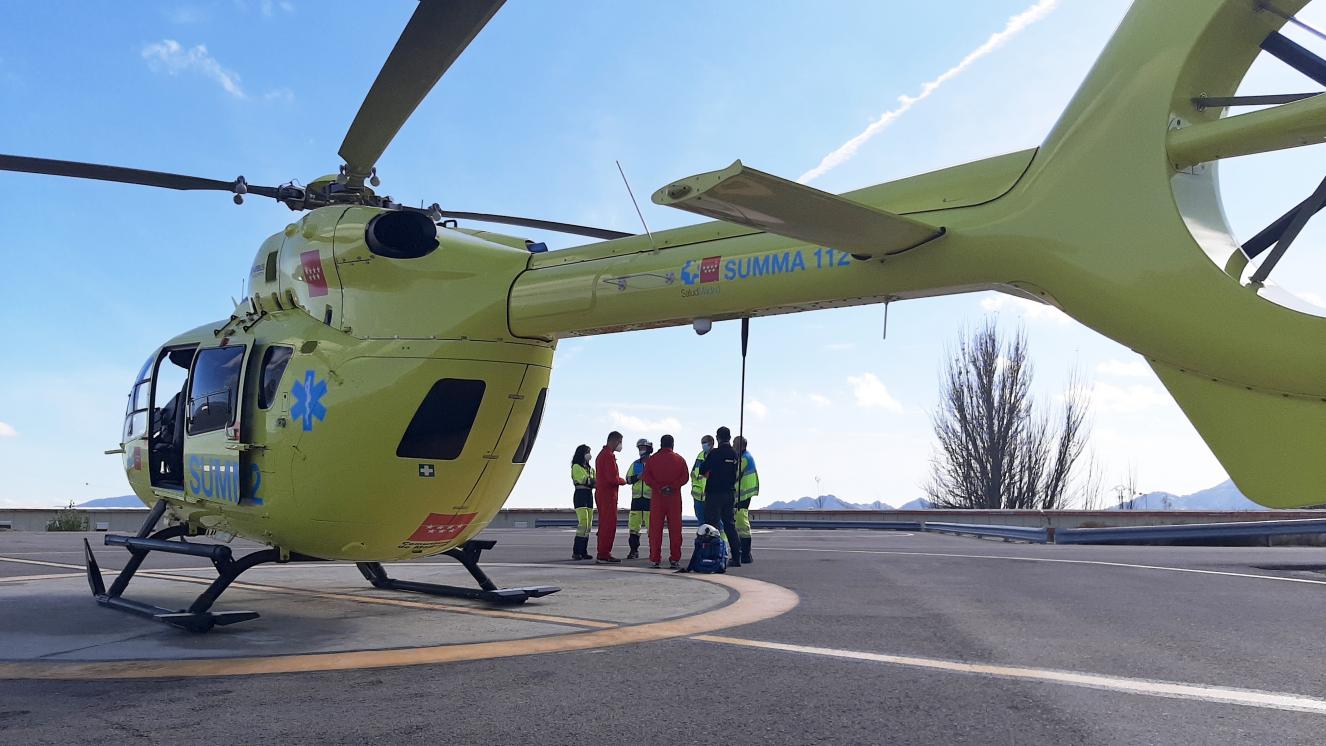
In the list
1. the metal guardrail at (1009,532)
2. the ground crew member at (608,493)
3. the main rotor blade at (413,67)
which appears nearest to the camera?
the main rotor blade at (413,67)

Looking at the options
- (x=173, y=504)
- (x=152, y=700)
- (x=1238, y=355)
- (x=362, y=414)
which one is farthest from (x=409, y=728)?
(x=173, y=504)

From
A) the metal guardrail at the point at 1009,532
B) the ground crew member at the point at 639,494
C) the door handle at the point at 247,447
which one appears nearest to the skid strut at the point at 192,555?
the door handle at the point at 247,447

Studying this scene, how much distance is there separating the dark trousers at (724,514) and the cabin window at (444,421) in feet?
17.9

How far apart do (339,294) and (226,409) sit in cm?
138

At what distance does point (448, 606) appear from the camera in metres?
7.81

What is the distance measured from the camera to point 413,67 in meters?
6.02

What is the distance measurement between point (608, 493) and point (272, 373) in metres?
6.57

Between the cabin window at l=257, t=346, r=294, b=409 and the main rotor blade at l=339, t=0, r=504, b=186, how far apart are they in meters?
1.76

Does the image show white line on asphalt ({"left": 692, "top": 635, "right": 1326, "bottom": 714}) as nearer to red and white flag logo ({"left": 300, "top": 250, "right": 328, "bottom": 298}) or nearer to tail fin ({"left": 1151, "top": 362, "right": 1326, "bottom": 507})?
tail fin ({"left": 1151, "top": 362, "right": 1326, "bottom": 507})

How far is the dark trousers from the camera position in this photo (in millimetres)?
11578

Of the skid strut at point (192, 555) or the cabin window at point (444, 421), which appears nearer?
the skid strut at point (192, 555)

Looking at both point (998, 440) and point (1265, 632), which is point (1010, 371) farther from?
point (1265, 632)

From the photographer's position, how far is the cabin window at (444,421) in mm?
6586

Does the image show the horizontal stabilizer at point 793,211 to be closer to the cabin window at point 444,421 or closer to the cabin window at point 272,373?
the cabin window at point 444,421
